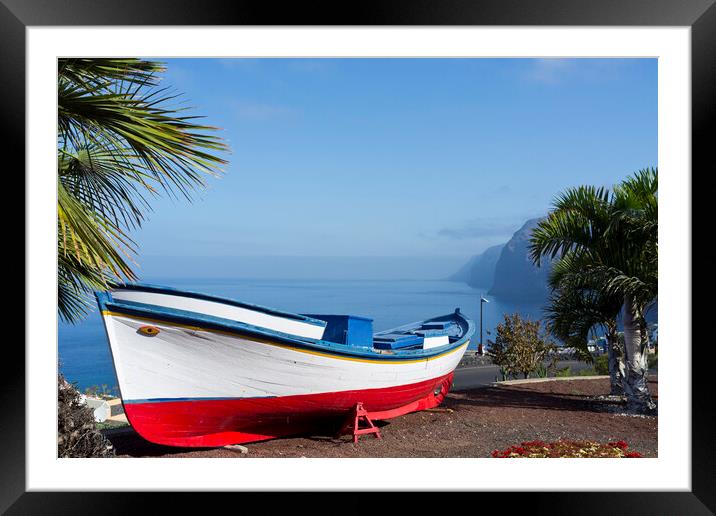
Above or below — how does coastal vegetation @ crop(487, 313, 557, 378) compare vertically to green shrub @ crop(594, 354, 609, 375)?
above

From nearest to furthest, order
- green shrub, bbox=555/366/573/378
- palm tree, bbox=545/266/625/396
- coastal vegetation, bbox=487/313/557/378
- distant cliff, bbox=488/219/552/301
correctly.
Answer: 1. palm tree, bbox=545/266/625/396
2. coastal vegetation, bbox=487/313/557/378
3. green shrub, bbox=555/366/573/378
4. distant cliff, bbox=488/219/552/301

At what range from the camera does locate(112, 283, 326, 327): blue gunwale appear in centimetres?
459

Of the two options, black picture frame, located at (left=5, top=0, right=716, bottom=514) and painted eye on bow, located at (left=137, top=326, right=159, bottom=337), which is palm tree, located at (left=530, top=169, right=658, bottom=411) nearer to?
black picture frame, located at (left=5, top=0, right=716, bottom=514)

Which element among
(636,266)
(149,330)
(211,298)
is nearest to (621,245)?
(636,266)

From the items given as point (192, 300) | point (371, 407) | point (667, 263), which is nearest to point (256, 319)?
point (192, 300)

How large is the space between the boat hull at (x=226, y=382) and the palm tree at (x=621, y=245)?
2569 mm

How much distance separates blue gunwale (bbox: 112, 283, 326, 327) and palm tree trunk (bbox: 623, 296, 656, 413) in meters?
3.46

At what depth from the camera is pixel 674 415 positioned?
3404mm

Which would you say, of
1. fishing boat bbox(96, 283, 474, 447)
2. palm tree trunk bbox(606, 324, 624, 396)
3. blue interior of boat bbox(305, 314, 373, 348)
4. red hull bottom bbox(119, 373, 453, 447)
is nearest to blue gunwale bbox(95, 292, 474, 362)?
fishing boat bbox(96, 283, 474, 447)

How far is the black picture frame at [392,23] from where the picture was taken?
3086 mm

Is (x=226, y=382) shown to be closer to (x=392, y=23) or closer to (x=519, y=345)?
(x=392, y=23)

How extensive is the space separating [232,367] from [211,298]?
94cm

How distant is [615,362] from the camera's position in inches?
278

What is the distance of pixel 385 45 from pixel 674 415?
283cm
